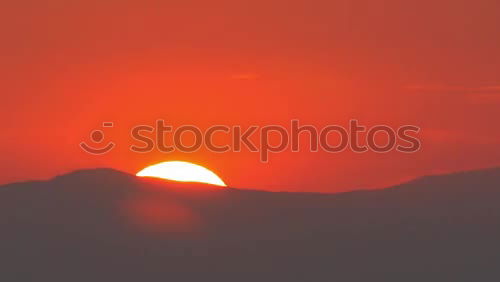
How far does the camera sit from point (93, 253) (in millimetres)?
27516

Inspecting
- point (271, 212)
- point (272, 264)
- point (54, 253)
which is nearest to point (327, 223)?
point (271, 212)

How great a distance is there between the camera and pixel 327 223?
3192 centimetres

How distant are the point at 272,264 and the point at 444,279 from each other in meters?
4.08

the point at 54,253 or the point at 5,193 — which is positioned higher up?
the point at 5,193

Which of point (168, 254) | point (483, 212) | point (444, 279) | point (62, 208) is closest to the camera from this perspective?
point (444, 279)

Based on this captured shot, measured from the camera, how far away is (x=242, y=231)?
103 feet

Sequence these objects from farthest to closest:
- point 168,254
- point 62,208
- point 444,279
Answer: point 62,208, point 168,254, point 444,279

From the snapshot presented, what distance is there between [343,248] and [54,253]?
728 centimetres

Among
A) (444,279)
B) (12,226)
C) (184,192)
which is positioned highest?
(184,192)

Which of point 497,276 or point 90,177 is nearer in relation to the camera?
point 497,276

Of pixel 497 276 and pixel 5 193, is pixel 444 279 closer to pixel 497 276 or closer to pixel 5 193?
pixel 497 276

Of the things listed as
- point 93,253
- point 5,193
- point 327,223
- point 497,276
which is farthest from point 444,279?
point 5,193

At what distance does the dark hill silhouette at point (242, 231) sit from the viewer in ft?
88.8

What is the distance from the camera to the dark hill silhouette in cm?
2708
